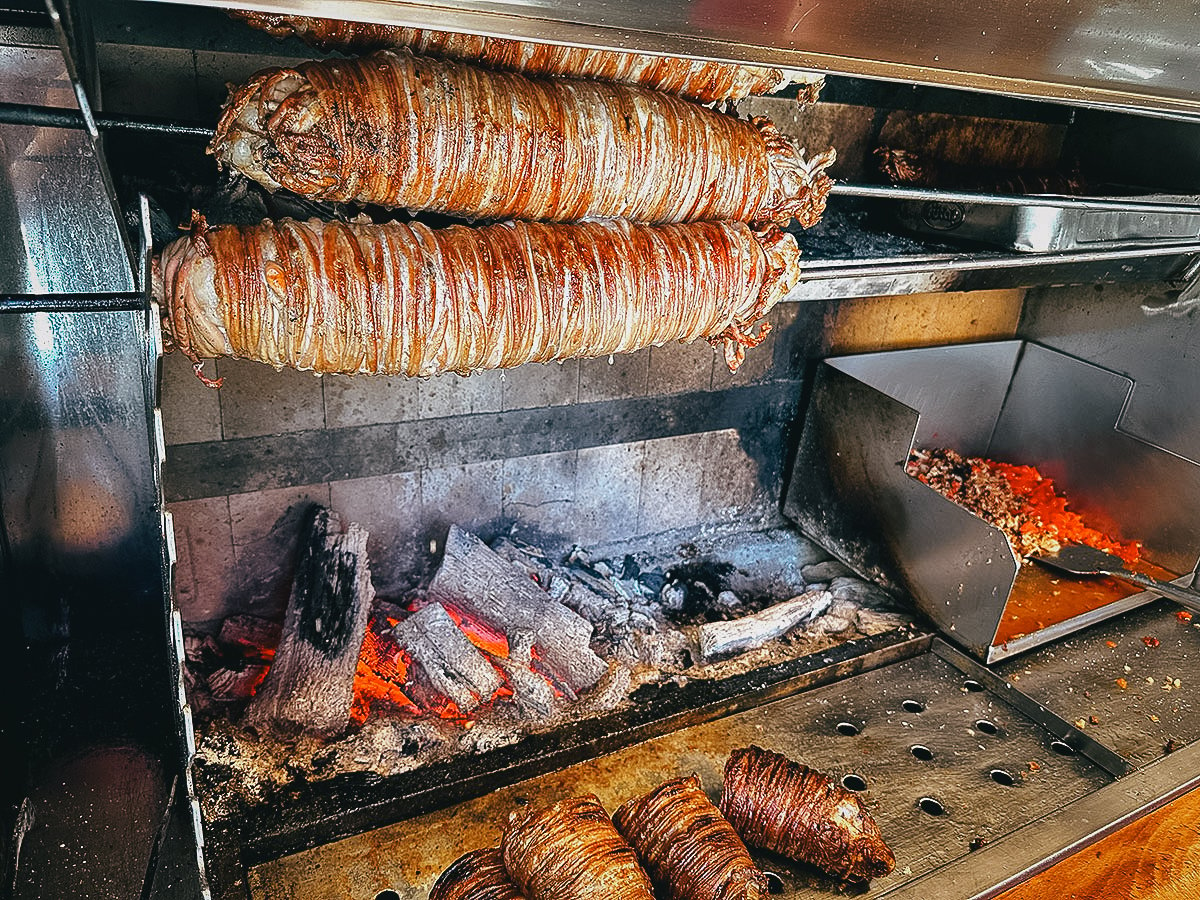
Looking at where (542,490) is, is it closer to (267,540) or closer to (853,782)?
(267,540)

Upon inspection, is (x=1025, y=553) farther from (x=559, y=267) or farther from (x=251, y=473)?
(x=251, y=473)

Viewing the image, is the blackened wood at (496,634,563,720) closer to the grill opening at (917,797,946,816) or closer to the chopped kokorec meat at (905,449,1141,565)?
the grill opening at (917,797,946,816)

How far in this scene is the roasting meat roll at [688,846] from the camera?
6.83 ft

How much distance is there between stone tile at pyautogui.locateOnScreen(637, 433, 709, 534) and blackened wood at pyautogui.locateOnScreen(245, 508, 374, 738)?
1.46 meters

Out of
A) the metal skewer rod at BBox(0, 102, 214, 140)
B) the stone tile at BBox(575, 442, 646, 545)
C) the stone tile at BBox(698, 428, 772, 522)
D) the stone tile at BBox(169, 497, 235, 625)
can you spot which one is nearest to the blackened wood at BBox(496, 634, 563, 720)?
the stone tile at BBox(575, 442, 646, 545)

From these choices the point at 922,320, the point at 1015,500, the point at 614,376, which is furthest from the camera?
the point at 1015,500

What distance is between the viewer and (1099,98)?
1.75 meters

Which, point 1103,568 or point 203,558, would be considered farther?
point 1103,568

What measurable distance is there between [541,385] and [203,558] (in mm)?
1496

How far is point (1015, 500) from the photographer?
185 inches

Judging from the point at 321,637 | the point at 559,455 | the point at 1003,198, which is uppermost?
the point at 1003,198

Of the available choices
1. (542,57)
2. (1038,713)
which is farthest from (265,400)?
(1038,713)

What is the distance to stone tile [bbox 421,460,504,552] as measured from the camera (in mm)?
3475

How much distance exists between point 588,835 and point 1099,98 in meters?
2.05
